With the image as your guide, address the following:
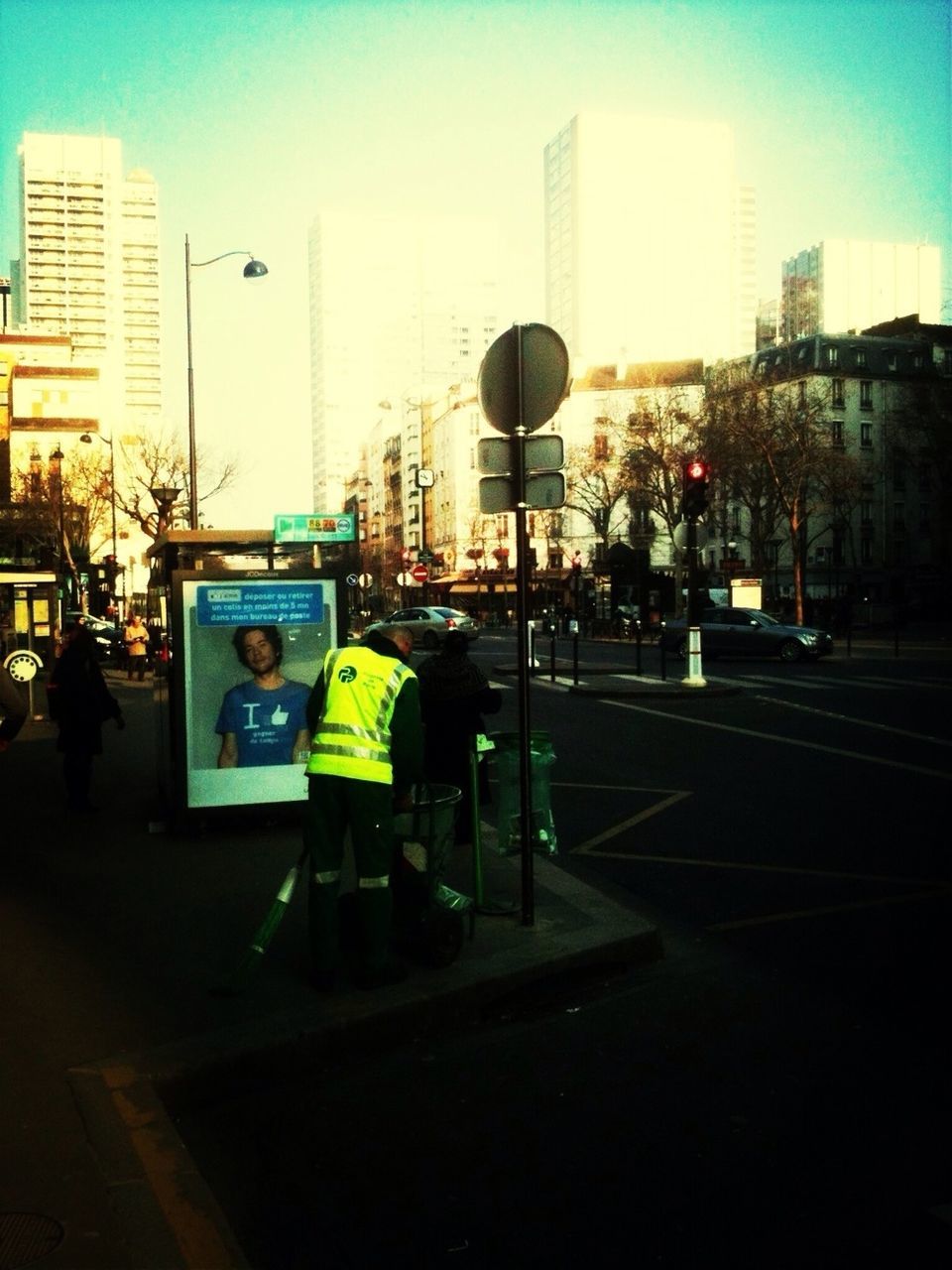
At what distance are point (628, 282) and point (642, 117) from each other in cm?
2454

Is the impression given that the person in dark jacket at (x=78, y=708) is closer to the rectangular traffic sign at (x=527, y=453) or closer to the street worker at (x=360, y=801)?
the rectangular traffic sign at (x=527, y=453)

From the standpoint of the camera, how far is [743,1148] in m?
4.11

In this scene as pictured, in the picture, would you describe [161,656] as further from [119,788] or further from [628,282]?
[628,282]

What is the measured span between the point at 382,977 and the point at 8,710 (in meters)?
2.64

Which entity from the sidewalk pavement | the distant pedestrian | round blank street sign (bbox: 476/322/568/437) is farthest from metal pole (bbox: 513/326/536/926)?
the distant pedestrian

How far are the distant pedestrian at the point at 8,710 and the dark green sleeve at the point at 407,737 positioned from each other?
2190 mm

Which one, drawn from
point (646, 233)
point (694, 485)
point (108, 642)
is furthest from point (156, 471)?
point (646, 233)

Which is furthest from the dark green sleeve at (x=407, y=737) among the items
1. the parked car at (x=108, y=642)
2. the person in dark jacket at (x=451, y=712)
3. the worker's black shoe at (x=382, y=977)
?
the parked car at (x=108, y=642)

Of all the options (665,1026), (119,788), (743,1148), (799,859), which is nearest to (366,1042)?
(665,1026)

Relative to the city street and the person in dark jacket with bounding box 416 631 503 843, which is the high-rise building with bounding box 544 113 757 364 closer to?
the person in dark jacket with bounding box 416 631 503 843

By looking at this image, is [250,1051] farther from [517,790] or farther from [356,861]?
[517,790]

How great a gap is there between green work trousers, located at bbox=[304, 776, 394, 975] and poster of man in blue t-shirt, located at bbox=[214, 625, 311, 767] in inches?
147

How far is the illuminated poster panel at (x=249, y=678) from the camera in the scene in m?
9.40

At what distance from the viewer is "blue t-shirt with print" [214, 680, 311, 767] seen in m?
9.51
